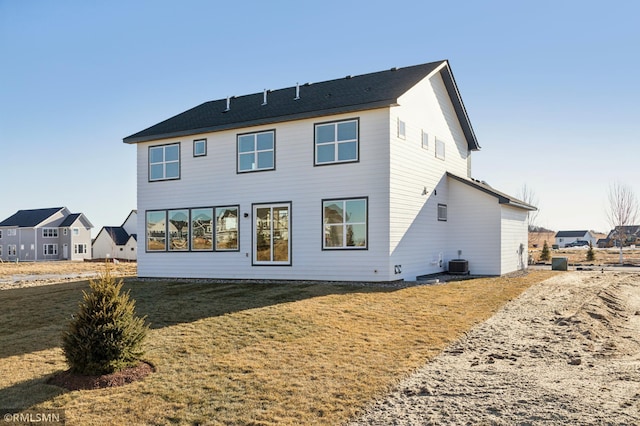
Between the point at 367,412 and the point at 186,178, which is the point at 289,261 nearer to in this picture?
the point at 186,178

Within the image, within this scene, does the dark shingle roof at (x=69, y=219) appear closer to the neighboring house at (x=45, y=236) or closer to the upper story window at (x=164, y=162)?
the neighboring house at (x=45, y=236)

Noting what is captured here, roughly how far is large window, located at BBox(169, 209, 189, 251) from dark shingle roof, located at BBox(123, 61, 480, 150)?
338 cm

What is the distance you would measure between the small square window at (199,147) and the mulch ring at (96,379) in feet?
44.3

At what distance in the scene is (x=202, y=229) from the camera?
19391 millimetres

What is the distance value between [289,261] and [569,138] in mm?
16914

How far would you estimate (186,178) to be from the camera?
19.8 meters

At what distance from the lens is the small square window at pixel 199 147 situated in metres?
19.5

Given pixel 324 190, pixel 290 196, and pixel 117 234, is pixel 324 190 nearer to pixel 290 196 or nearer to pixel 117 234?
pixel 290 196

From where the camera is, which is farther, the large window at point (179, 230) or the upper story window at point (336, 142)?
the large window at point (179, 230)

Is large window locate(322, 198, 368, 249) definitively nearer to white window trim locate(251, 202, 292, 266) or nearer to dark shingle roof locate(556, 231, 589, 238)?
white window trim locate(251, 202, 292, 266)

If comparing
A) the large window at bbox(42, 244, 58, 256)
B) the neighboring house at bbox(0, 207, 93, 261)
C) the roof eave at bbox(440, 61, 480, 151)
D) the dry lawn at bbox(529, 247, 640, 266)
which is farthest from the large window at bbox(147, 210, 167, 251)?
the large window at bbox(42, 244, 58, 256)

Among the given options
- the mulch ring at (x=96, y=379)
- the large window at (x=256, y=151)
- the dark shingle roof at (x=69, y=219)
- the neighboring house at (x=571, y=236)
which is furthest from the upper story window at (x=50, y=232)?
the neighboring house at (x=571, y=236)
